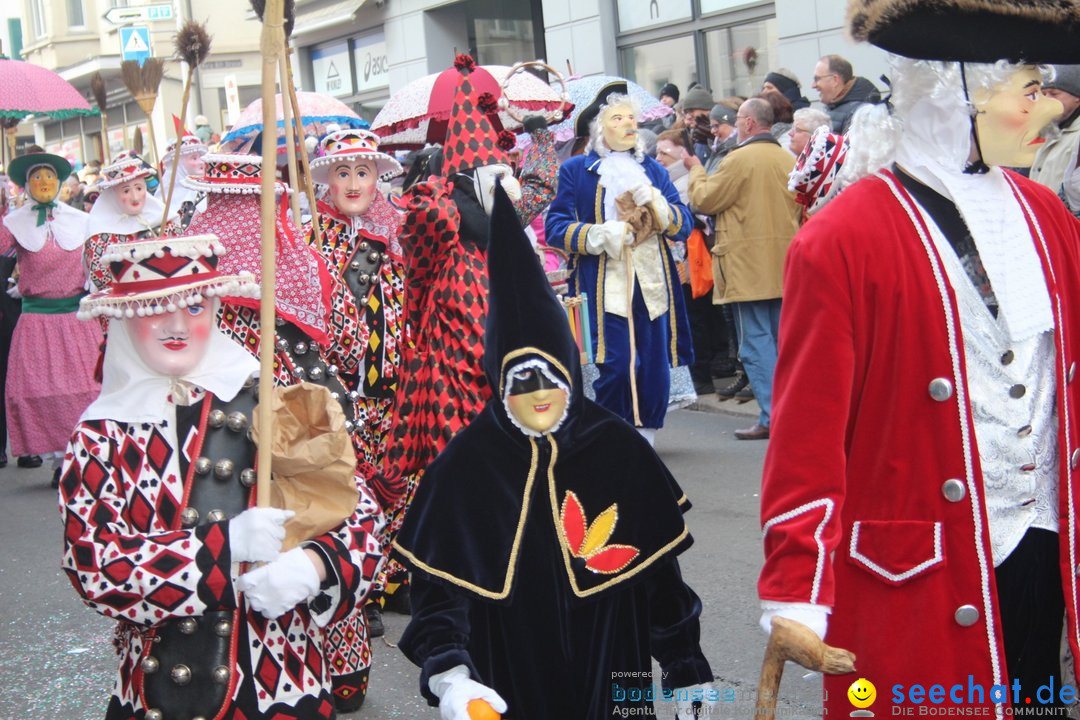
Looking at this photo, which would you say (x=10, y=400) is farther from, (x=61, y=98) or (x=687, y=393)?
(x=687, y=393)

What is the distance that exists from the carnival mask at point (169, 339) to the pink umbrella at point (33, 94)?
6356 millimetres

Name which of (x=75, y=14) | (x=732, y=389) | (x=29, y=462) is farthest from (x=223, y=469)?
(x=75, y=14)

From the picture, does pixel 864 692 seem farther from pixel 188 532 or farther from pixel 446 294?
pixel 446 294

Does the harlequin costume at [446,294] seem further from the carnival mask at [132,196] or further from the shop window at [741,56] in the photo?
the shop window at [741,56]

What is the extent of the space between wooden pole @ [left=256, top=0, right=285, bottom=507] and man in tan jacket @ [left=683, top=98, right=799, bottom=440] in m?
5.94

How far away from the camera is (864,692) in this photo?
283cm

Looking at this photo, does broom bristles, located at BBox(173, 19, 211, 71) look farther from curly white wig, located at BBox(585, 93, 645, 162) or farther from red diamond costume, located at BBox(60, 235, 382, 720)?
red diamond costume, located at BBox(60, 235, 382, 720)

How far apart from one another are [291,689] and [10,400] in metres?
7.21

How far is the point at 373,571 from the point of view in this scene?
321cm

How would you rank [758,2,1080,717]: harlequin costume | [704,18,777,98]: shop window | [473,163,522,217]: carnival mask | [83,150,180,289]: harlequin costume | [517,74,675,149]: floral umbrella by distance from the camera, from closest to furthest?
[758,2,1080,717]: harlequin costume, [473,163,522,217]: carnival mask, [83,150,180,289]: harlequin costume, [517,74,675,149]: floral umbrella, [704,18,777,98]: shop window

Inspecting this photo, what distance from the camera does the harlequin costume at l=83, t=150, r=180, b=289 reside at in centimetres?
848

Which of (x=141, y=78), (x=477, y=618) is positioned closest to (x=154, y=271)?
(x=477, y=618)

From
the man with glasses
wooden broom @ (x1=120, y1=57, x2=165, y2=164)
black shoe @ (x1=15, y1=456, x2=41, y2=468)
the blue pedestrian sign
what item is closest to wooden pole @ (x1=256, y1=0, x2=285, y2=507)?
wooden broom @ (x1=120, y1=57, x2=165, y2=164)

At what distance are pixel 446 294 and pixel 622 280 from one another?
277cm
